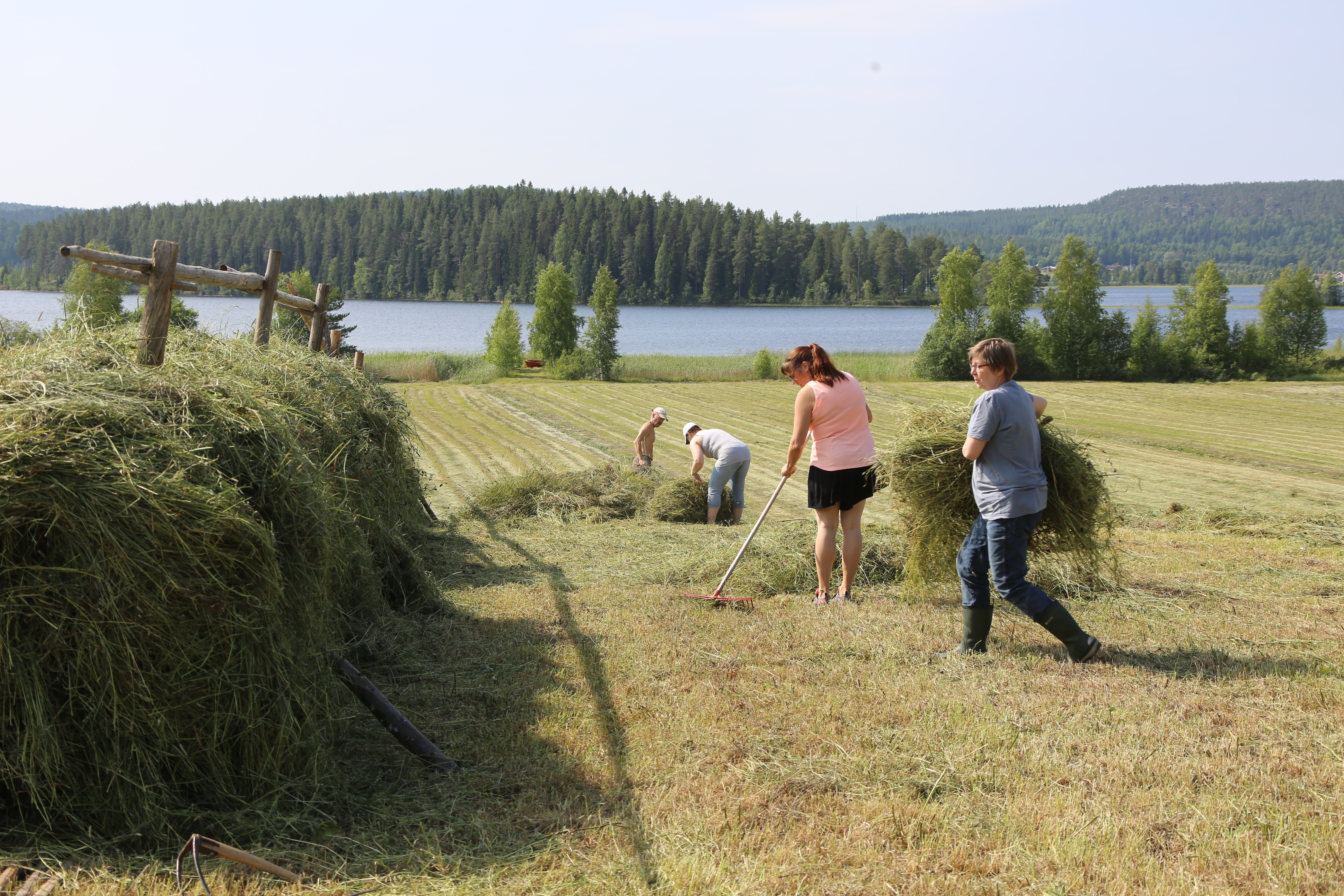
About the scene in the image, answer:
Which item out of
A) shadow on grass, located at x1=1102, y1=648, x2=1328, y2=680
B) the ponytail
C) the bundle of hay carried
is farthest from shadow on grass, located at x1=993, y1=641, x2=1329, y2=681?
the ponytail

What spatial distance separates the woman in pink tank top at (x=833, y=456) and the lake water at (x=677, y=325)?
37.9 meters

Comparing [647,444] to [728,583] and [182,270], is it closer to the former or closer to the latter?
[728,583]

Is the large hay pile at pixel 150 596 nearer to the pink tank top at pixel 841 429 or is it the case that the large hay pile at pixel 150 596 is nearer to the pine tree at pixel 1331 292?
the pink tank top at pixel 841 429

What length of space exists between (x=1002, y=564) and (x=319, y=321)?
7859 mm

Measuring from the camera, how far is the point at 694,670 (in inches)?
202

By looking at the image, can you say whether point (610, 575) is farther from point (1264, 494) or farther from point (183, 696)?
point (1264, 494)

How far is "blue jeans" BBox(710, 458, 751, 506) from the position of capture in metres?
11.1

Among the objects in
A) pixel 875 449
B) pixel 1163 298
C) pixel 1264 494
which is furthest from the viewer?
pixel 1163 298

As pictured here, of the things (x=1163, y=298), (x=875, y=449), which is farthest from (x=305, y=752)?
(x=1163, y=298)

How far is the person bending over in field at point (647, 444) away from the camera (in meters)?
12.7

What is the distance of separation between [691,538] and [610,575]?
175 centimetres

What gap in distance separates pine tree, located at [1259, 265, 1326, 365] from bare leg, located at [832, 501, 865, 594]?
184 feet

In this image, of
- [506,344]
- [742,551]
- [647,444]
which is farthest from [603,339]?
[742,551]

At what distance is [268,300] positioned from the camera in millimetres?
7883
